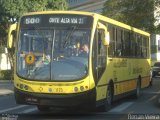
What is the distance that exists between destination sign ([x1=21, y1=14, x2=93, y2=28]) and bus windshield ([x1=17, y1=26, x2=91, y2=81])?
6.6 inches

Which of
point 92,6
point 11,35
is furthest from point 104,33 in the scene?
point 92,6

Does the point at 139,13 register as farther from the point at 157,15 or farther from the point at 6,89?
the point at 6,89

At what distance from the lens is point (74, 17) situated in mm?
15555

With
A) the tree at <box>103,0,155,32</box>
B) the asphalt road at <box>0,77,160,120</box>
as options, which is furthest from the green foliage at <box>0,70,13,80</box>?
the asphalt road at <box>0,77,160,120</box>

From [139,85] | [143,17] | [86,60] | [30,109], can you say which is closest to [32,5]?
[143,17]

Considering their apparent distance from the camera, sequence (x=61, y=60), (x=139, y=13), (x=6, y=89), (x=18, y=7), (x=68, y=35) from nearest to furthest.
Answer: (x=61, y=60) → (x=68, y=35) → (x=6, y=89) → (x=139, y=13) → (x=18, y=7)

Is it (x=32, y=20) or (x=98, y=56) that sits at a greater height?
(x=32, y=20)

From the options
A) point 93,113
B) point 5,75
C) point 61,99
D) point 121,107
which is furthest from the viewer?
point 5,75

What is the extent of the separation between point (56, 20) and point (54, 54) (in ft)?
3.57

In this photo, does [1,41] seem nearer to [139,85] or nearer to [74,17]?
[139,85]

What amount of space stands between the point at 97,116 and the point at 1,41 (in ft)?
127

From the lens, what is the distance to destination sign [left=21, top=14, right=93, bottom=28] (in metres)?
15.5

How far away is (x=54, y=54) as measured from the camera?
15.1 m

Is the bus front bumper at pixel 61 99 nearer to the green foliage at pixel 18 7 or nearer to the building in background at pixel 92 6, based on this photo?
the green foliage at pixel 18 7
